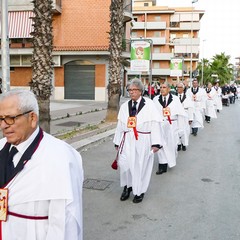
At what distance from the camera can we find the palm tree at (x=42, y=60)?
8.58 metres

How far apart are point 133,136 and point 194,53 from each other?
61221mm

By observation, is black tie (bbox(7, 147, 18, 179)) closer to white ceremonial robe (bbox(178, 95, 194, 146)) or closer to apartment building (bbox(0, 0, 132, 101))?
white ceremonial robe (bbox(178, 95, 194, 146))

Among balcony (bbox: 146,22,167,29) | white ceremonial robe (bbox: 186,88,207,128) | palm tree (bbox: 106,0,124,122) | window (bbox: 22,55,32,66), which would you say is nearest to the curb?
palm tree (bbox: 106,0,124,122)

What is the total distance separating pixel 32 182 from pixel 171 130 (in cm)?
562

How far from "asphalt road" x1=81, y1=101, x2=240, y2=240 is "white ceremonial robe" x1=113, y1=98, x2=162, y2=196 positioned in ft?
1.33

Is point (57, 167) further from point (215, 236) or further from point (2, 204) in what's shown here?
point (215, 236)

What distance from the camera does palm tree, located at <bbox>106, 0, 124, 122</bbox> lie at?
1361cm

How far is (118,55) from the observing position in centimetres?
1394

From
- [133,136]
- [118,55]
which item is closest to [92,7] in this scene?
[118,55]

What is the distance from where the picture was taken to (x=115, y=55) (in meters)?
13.9

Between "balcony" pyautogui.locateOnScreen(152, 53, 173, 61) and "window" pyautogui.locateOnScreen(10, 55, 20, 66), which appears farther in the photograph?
"balcony" pyautogui.locateOnScreen(152, 53, 173, 61)

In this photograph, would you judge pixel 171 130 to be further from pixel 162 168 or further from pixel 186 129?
pixel 186 129

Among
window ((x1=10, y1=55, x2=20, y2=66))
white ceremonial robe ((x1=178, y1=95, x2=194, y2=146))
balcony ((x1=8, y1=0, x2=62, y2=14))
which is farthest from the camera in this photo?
window ((x1=10, y1=55, x2=20, y2=66))

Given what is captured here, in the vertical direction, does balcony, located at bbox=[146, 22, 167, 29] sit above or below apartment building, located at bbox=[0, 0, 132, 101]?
above
